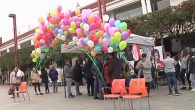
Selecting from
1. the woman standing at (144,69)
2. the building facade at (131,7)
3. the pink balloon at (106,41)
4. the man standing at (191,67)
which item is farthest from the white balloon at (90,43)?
the building facade at (131,7)

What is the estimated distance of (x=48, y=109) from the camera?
13.0 meters

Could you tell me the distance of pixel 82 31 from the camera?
522 inches

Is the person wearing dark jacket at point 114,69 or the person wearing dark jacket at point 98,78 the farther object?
the person wearing dark jacket at point 98,78

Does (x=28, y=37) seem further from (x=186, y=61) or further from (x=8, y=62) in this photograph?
(x=186, y=61)

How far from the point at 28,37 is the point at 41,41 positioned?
32.1m

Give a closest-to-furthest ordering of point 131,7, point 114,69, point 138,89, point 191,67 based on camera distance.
Answer: point 138,89 → point 114,69 → point 191,67 → point 131,7

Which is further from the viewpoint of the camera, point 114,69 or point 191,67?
point 191,67

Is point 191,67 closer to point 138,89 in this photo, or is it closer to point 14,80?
point 138,89

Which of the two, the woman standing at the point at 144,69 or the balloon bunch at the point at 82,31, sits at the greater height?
the balloon bunch at the point at 82,31

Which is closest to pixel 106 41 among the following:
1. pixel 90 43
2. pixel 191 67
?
pixel 90 43

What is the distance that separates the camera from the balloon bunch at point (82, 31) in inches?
502

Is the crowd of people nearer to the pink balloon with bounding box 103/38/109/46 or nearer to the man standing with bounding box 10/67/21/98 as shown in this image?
the pink balloon with bounding box 103/38/109/46

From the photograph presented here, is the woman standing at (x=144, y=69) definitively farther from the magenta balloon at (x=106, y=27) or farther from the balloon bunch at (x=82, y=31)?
the magenta balloon at (x=106, y=27)

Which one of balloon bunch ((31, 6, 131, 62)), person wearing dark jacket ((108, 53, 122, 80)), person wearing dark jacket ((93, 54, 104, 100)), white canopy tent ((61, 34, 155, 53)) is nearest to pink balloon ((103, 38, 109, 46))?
balloon bunch ((31, 6, 131, 62))
